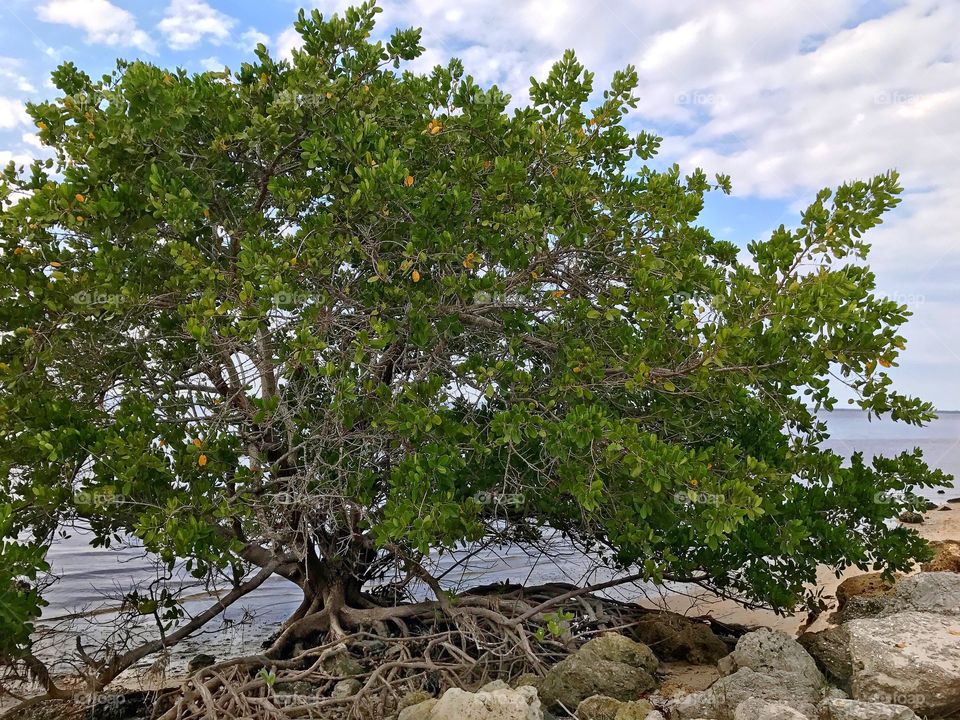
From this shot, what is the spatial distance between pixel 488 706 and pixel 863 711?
7.42 feet

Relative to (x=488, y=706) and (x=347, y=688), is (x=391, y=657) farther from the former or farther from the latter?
(x=488, y=706)

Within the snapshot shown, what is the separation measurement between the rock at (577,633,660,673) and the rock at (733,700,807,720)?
153 centimetres

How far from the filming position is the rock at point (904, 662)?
5.16m

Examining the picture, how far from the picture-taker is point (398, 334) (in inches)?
267

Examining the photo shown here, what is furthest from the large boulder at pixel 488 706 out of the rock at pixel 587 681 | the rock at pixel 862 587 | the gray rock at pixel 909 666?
the rock at pixel 862 587

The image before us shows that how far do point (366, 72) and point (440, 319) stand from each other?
2400mm

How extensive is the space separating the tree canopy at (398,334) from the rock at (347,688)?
3.87 ft

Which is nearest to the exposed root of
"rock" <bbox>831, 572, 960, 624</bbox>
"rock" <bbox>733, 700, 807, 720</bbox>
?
"rock" <bbox>733, 700, 807, 720</bbox>

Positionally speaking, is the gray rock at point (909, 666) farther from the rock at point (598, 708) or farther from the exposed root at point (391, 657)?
the exposed root at point (391, 657)

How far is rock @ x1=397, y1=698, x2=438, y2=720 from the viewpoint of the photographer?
5.51m

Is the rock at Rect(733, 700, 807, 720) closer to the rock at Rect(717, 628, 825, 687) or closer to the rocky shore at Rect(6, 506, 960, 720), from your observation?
the rocky shore at Rect(6, 506, 960, 720)

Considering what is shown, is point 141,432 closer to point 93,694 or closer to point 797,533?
point 93,694

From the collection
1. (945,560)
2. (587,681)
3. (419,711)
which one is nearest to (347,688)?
(419,711)

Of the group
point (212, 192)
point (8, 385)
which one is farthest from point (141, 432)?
point (212, 192)
